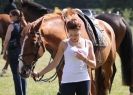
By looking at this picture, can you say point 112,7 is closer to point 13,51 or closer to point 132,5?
point 132,5

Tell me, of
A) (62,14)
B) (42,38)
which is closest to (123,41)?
(62,14)

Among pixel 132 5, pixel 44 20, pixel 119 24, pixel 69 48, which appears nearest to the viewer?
pixel 69 48

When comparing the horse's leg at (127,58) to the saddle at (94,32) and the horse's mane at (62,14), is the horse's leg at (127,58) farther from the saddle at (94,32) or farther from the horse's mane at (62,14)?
the horse's mane at (62,14)

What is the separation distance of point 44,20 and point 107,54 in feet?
6.29

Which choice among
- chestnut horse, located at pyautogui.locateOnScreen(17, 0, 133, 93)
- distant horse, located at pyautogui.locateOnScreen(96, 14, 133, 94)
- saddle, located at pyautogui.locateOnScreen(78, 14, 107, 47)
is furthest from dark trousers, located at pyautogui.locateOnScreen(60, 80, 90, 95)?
distant horse, located at pyautogui.locateOnScreen(96, 14, 133, 94)

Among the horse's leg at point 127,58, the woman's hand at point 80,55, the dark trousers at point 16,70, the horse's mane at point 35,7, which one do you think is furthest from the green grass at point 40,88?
the woman's hand at point 80,55

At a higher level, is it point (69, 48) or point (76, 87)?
point (69, 48)

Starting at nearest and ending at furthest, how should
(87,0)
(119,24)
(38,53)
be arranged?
(38,53) < (119,24) < (87,0)

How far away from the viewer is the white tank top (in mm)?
6090

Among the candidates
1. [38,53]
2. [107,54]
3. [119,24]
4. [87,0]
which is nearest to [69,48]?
[38,53]

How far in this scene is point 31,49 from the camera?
660cm

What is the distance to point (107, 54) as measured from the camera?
870 centimetres

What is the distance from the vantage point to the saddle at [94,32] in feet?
25.3

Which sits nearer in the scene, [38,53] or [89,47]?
[89,47]
